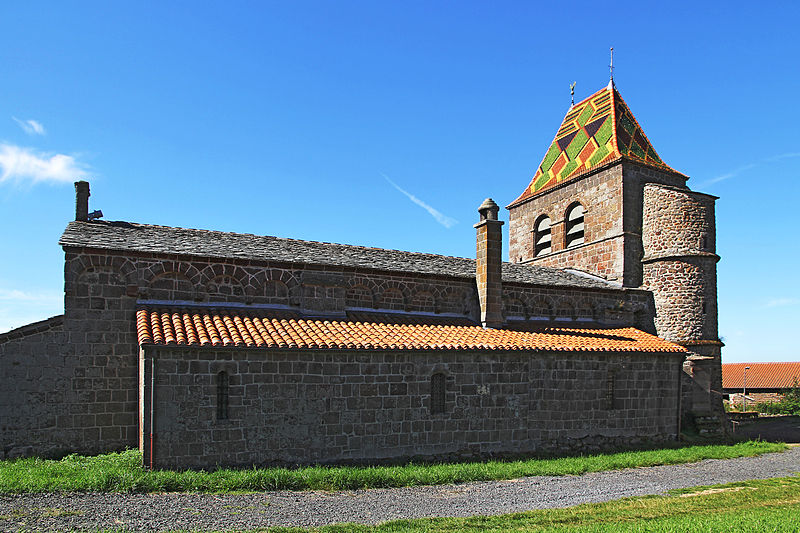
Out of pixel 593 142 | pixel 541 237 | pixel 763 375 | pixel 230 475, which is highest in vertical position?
pixel 593 142

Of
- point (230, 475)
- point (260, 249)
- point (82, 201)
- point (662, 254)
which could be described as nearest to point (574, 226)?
point (662, 254)

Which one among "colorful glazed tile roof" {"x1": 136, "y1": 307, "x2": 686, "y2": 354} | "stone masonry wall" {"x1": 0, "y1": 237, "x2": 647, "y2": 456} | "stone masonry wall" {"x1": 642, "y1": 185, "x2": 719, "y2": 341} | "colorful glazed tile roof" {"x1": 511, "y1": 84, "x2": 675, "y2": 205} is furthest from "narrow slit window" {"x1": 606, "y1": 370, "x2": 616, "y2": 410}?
"colorful glazed tile roof" {"x1": 511, "y1": 84, "x2": 675, "y2": 205}

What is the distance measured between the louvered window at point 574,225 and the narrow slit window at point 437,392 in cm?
1159

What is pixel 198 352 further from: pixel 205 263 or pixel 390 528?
pixel 390 528

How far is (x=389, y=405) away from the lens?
12.4 m

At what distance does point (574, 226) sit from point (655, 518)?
1559cm

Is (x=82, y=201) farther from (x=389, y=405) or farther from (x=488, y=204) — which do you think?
(x=488, y=204)

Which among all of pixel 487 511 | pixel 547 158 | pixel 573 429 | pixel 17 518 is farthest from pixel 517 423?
pixel 547 158

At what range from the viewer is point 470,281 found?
16078 mm

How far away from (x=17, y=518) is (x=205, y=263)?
6443 mm

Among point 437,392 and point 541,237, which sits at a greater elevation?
point 541,237

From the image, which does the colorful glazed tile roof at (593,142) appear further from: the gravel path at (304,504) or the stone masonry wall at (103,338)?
the gravel path at (304,504)

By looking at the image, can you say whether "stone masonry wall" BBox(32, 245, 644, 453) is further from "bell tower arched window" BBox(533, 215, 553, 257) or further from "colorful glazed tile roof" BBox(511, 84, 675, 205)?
"colorful glazed tile roof" BBox(511, 84, 675, 205)

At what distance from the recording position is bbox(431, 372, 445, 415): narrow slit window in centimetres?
1301
